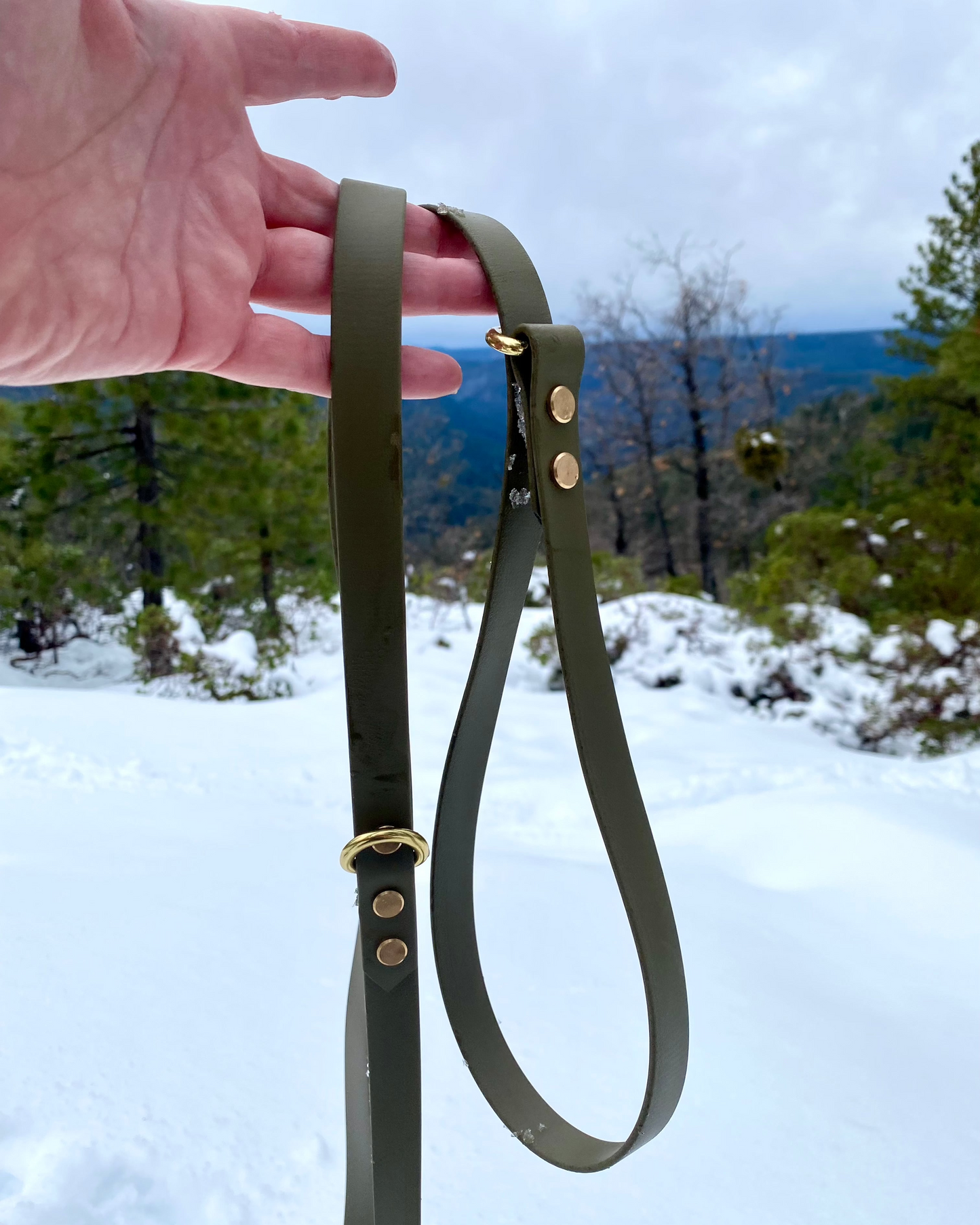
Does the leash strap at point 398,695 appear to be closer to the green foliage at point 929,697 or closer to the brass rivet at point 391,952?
the brass rivet at point 391,952

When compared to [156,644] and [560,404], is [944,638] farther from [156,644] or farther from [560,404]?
[156,644]

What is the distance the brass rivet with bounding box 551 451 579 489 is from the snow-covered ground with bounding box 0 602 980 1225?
1.98ft

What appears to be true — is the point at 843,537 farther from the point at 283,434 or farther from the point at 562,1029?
the point at 562,1029

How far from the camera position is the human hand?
0.76 meters

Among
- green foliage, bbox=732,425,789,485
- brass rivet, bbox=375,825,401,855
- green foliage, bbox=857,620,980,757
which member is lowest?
green foliage, bbox=857,620,980,757

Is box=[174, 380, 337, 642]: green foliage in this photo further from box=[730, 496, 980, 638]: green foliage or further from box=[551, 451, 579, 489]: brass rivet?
box=[551, 451, 579, 489]: brass rivet

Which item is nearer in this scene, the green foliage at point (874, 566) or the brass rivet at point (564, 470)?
the brass rivet at point (564, 470)

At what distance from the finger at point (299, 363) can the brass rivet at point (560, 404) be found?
0.65 feet

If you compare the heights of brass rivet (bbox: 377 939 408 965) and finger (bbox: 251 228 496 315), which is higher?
finger (bbox: 251 228 496 315)

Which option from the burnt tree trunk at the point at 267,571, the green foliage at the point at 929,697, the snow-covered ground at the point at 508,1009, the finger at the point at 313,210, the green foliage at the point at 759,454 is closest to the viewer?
the snow-covered ground at the point at 508,1009

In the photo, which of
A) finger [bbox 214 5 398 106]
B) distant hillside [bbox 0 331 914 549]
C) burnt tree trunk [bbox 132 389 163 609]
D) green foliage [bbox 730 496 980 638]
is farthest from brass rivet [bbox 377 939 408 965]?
distant hillside [bbox 0 331 914 549]

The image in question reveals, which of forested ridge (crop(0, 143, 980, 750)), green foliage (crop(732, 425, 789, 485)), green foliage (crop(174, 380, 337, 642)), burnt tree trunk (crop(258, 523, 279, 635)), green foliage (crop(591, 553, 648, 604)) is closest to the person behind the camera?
forested ridge (crop(0, 143, 980, 750))

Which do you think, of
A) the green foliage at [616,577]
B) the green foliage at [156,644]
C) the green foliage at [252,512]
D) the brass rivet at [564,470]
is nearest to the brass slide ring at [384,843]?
the brass rivet at [564,470]

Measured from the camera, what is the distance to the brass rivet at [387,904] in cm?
65
